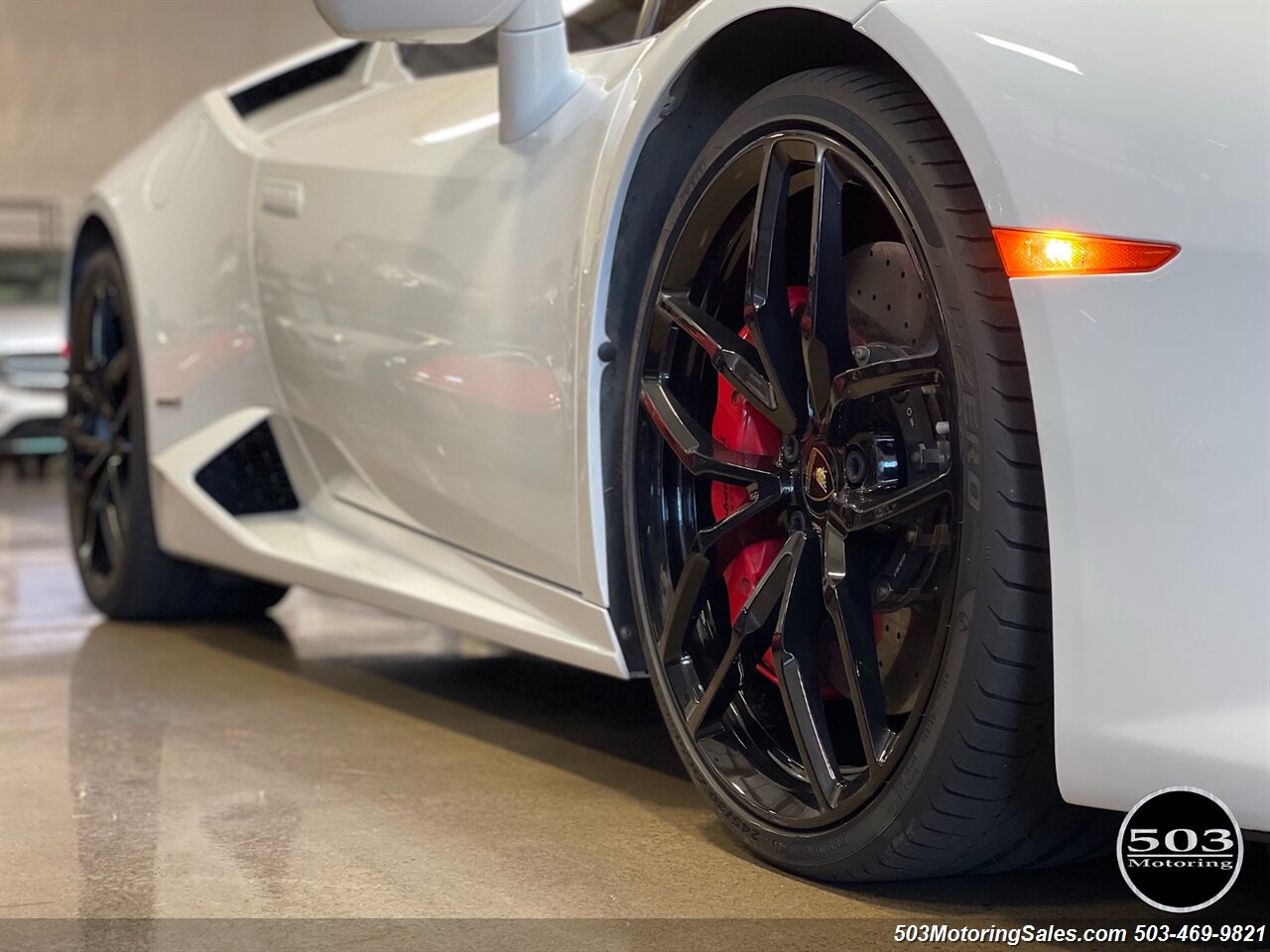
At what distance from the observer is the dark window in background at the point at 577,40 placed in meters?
2.45

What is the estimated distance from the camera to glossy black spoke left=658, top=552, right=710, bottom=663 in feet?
A: 6.75

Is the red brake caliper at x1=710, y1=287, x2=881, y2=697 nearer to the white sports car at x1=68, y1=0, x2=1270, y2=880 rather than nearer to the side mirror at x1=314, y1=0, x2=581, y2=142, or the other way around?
the white sports car at x1=68, y1=0, x2=1270, y2=880

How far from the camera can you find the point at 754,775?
6.50ft

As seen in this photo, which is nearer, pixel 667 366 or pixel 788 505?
pixel 788 505

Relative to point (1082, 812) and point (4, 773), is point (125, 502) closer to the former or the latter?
point (4, 773)

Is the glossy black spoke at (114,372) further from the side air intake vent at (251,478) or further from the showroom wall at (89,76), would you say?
the showroom wall at (89,76)

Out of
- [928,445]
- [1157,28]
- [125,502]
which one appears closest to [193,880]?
[928,445]

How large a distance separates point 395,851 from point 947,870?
2.24ft

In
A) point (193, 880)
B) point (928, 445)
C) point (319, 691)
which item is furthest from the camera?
point (319, 691)

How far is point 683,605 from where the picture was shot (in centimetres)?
208

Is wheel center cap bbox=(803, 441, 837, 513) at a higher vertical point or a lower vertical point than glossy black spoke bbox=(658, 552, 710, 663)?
higher

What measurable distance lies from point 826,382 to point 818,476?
0.11 m

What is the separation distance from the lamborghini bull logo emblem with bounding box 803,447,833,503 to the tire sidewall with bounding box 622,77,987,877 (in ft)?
0.73

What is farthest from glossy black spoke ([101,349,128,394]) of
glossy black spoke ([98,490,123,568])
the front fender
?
the front fender
